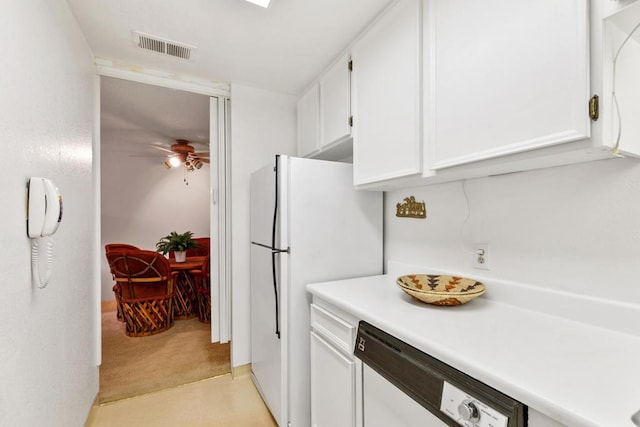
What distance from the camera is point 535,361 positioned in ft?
2.39

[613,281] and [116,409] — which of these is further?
[116,409]

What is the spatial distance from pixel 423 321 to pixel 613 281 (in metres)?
0.60

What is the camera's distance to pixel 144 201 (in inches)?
186

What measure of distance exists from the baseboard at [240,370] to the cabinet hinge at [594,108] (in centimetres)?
253

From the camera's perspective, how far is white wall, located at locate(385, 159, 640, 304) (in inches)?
35.1

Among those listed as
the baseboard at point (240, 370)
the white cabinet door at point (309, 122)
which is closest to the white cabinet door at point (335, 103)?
the white cabinet door at point (309, 122)

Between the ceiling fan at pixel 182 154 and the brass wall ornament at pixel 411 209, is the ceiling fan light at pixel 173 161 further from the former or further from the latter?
the brass wall ornament at pixel 411 209

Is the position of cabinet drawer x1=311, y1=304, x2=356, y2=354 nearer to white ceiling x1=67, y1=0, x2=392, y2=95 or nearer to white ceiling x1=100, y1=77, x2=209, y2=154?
white ceiling x1=67, y1=0, x2=392, y2=95

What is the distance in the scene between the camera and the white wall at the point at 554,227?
0.89 meters

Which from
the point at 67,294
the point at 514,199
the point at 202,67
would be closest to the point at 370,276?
the point at 514,199

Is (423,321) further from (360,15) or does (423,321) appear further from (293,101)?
(293,101)

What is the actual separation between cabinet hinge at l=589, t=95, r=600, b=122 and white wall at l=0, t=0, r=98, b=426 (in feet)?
5.40

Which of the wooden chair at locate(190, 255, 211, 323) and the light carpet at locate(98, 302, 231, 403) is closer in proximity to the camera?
the light carpet at locate(98, 302, 231, 403)

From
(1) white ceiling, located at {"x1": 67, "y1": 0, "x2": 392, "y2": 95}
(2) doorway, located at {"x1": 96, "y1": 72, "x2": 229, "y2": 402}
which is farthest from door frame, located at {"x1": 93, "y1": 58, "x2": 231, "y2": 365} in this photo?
(1) white ceiling, located at {"x1": 67, "y1": 0, "x2": 392, "y2": 95}
